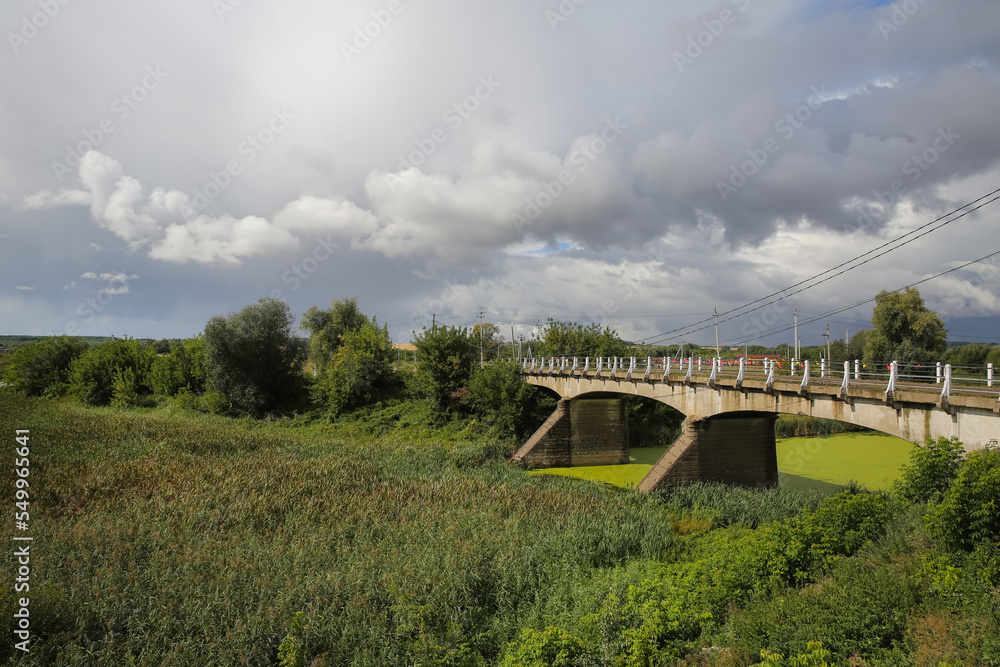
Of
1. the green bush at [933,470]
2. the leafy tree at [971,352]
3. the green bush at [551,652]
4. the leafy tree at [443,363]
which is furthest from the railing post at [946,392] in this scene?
the leafy tree at [971,352]

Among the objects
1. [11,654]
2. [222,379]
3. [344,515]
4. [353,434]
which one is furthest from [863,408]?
[222,379]

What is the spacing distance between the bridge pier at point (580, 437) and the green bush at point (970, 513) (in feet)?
70.8

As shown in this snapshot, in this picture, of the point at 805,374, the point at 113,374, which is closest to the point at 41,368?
the point at 113,374

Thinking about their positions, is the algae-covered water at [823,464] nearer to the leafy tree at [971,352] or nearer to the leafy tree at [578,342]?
the leafy tree at [578,342]

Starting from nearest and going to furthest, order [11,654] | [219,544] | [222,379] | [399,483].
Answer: [11,654]
[219,544]
[399,483]
[222,379]

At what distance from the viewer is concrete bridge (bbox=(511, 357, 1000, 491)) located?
11.2 m

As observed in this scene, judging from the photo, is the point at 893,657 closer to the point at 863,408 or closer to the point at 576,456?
the point at 863,408

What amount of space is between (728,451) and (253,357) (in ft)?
119

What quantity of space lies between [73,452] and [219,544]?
11859 millimetres

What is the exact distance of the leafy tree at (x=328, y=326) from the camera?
53.3 m

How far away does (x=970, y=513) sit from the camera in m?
7.17

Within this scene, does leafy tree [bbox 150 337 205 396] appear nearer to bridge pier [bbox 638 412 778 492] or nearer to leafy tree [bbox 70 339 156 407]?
leafy tree [bbox 70 339 156 407]

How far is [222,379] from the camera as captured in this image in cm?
3925

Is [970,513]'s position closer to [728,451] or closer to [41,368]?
[728,451]
